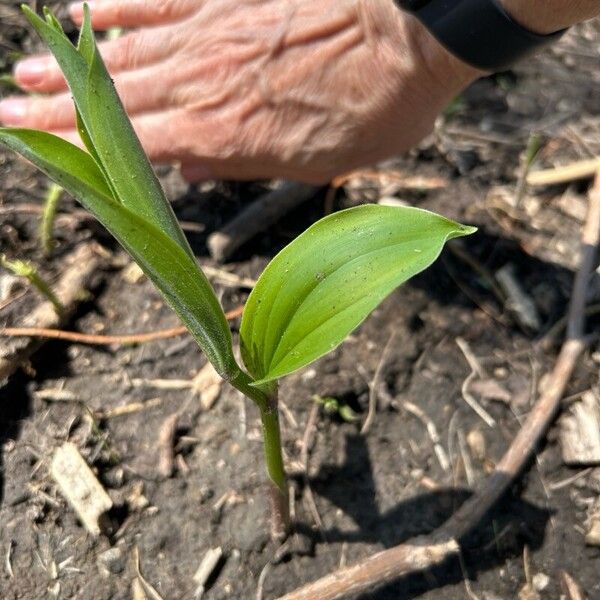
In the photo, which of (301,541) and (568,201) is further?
(568,201)

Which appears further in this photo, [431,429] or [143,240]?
[431,429]

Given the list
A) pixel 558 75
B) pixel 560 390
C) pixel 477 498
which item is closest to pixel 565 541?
pixel 477 498

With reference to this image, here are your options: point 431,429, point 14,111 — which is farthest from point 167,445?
point 14,111

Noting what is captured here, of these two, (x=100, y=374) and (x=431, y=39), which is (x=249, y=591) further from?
(x=431, y=39)

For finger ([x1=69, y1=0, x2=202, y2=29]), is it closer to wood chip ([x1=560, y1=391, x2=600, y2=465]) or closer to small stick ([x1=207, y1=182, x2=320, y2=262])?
small stick ([x1=207, y1=182, x2=320, y2=262])

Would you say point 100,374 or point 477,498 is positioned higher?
point 100,374

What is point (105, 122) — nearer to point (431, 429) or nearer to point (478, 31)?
point (478, 31)
